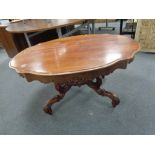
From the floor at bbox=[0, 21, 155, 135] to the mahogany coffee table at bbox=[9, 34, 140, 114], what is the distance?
0.42 ft

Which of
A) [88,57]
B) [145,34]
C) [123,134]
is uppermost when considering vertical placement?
[88,57]

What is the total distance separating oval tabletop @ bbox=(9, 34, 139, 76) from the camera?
958 mm

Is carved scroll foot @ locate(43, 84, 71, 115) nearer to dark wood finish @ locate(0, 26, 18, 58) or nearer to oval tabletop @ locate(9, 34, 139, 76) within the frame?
oval tabletop @ locate(9, 34, 139, 76)

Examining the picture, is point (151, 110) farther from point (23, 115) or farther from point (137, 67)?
point (23, 115)

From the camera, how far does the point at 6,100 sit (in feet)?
5.57

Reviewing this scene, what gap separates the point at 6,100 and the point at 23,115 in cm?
41

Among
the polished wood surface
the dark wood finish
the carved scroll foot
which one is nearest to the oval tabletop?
the carved scroll foot

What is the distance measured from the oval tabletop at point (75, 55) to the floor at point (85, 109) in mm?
580

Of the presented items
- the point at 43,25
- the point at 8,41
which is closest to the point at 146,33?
the point at 43,25

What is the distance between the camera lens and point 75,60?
3.45ft

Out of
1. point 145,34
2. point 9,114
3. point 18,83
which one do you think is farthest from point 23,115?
point 145,34

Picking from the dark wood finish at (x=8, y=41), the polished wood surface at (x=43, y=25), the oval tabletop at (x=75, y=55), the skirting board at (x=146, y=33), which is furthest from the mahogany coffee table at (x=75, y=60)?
the dark wood finish at (x=8, y=41)

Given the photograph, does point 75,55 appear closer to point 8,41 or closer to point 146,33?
point 146,33

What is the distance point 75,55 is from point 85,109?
588 mm
